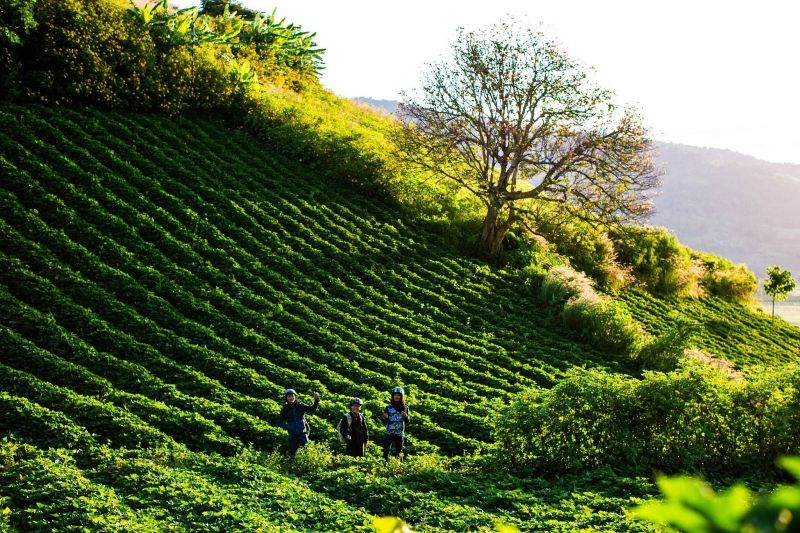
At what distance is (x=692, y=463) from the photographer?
10.3 m

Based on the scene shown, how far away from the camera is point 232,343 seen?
1394cm

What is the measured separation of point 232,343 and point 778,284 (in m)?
29.1

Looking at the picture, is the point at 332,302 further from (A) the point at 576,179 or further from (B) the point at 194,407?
(A) the point at 576,179

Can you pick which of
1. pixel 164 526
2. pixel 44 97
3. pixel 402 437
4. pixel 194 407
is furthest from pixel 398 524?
pixel 44 97

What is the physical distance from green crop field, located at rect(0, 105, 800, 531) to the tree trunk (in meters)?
1.11

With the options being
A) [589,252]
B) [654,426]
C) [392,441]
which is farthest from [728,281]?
[392,441]

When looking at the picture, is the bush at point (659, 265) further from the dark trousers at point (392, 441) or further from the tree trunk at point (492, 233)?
the dark trousers at point (392, 441)

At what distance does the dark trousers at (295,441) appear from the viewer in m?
10.8

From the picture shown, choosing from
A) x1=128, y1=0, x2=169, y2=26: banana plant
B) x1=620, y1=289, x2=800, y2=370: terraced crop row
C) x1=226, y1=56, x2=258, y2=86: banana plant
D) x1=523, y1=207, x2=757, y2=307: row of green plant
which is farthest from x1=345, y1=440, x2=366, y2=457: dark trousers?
x1=128, y1=0, x2=169, y2=26: banana plant

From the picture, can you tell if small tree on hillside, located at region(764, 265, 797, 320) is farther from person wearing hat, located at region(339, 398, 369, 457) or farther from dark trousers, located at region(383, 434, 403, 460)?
person wearing hat, located at region(339, 398, 369, 457)

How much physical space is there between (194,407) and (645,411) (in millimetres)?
6912

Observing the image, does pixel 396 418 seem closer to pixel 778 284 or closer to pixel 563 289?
pixel 563 289

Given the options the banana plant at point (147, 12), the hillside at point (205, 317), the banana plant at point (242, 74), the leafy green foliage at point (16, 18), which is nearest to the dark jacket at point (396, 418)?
the hillside at point (205, 317)

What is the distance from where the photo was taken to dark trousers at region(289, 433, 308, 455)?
10781 mm
